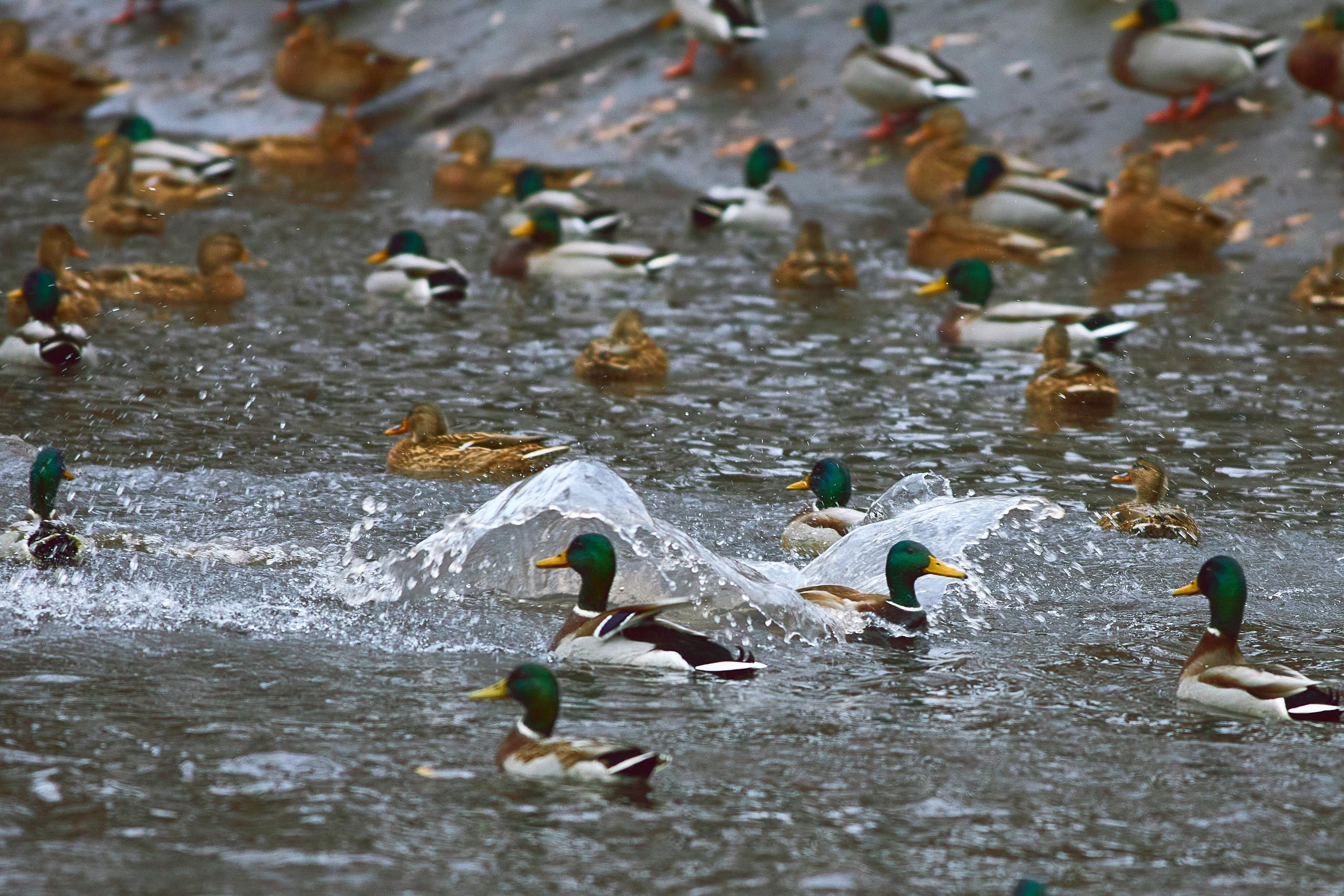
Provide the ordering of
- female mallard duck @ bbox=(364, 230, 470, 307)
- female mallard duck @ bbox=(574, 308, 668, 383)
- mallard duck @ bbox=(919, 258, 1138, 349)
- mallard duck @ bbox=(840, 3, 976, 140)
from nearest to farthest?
female mallard duck @ bbox=(574, 308, 668, 383), mallard duck @ bbox=(919, 258, 1138, 349), female mallard duck @ bbox=(364, 230, 470, 307), mallard duck @ bbox=(840, 3, 976, 140)

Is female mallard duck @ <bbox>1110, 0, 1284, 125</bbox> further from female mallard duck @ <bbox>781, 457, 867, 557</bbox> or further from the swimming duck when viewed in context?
the swimming duck

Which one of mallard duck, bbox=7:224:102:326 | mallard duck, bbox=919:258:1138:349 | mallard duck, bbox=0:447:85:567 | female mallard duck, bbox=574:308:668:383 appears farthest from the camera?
mallard duck, bbox=919:258:1138:349

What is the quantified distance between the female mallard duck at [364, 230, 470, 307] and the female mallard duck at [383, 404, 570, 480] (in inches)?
189

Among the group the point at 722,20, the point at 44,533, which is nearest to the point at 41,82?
the point at 722,20

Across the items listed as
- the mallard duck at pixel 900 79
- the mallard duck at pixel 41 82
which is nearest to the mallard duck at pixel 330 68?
the mallard duck at pixel 41 82

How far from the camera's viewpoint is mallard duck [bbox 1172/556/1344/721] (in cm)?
720

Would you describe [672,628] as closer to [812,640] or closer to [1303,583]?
[812,640]

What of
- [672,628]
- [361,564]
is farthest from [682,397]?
[672,628]

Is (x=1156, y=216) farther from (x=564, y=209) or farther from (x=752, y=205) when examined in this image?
(x=564, y=209)

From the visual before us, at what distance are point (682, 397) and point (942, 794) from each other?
6775mm

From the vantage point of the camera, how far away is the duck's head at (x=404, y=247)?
52.9 feet

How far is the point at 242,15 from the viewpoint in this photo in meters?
25.8

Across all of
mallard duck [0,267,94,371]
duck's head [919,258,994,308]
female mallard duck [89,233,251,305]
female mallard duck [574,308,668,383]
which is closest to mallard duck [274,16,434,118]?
female mallard duck [89,233,251,305]

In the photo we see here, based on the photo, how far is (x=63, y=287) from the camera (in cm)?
1480
